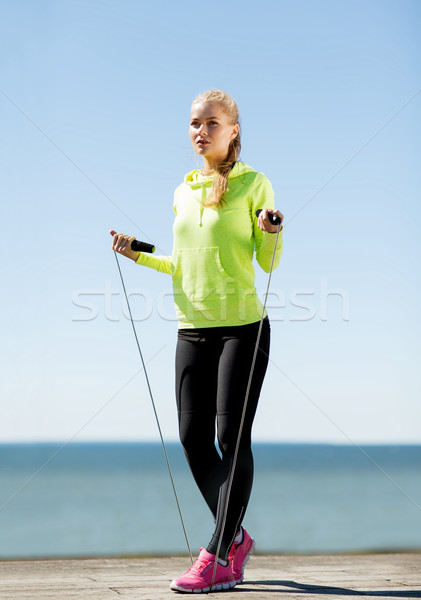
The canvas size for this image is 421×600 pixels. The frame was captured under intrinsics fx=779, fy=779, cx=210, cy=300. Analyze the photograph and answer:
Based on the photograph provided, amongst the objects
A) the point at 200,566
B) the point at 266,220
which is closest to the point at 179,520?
the point at 200,566

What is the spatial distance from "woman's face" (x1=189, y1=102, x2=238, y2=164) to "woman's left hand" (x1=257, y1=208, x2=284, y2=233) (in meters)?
0.30

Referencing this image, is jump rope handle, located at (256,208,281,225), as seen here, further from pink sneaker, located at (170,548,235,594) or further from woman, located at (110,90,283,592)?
pink sneaker, located at (170,548,235,594)

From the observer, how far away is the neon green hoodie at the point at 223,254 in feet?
7.48

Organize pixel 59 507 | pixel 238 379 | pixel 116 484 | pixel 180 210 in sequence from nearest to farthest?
pixel 238 379 → pixel 180 210 → pixel 59 507 → pixel 116 484

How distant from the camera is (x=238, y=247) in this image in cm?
229

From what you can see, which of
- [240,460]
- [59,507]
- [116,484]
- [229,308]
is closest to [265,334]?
[229,308]

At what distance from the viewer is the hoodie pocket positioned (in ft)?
7.48

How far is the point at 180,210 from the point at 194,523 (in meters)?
13.4

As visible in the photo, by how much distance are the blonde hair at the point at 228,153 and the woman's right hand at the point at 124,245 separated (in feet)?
0.92

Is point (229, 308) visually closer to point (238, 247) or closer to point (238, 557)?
point (238, 247)

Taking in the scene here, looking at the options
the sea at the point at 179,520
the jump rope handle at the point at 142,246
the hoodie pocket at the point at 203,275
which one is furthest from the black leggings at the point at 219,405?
the sea at the point at 179,520

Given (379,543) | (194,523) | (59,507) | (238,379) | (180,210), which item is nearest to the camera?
(238,379)

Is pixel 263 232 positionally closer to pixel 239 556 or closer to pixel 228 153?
pixel 228 153

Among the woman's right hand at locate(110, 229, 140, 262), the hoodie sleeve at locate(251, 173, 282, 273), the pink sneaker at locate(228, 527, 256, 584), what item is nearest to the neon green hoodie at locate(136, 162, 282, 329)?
the hoodie sleeve at locate(251, 173, 282, 273)
